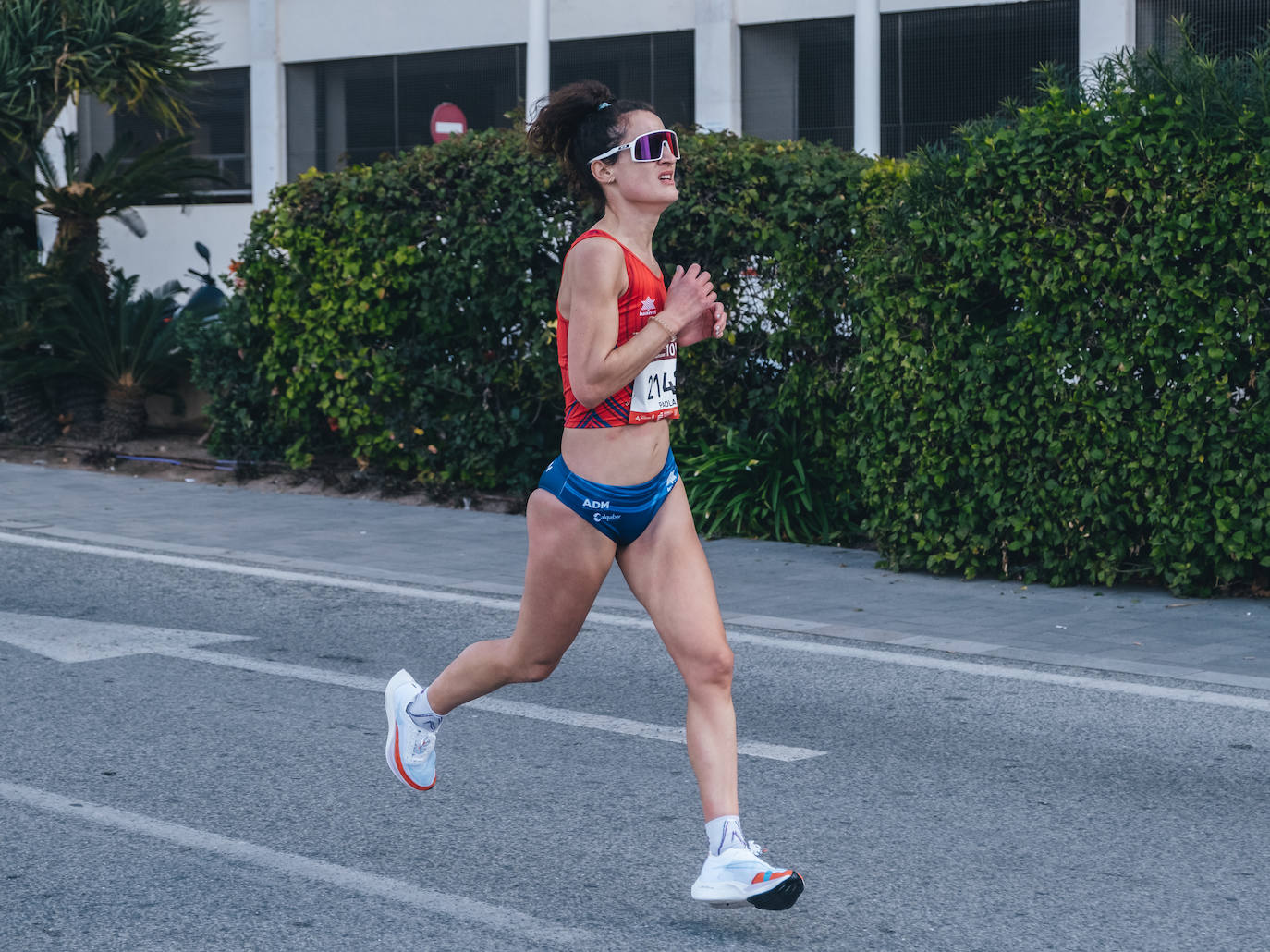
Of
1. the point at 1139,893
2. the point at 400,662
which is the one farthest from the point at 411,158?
the point at 1139,893

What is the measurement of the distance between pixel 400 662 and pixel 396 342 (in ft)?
17.5

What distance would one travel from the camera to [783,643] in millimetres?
7727

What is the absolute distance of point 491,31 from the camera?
74.1 feet

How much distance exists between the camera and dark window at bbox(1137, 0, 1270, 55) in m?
18.0

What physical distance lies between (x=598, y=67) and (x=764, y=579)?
46.8 ft

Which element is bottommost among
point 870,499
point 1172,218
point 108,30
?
point 870,499

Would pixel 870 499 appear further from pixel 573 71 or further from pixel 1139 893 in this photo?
pixel 573 71

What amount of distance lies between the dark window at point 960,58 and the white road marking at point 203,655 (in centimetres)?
1314

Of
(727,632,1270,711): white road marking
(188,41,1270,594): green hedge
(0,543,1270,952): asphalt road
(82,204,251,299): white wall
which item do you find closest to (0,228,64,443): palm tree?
(188,41,1270,594): green hedge

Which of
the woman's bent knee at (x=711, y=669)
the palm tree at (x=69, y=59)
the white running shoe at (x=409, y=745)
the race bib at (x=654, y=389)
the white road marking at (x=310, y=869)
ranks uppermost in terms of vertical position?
the palm tree at (x=69, y=59)

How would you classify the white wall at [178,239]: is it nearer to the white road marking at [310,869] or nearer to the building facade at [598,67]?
the building facade at [598,67]

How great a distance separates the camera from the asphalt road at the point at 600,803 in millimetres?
4246

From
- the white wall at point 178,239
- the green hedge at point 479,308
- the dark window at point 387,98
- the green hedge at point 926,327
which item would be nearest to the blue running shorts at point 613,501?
the green hedge at point 926,327

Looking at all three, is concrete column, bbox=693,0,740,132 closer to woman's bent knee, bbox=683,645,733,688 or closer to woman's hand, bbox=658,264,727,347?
woman's hand, bbox=658,264,727,347
